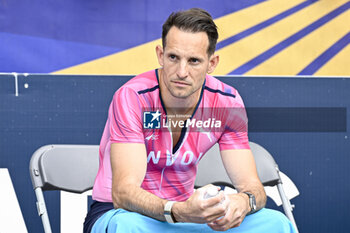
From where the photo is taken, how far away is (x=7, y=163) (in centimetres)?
265

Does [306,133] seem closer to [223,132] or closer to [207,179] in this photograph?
[207,179]

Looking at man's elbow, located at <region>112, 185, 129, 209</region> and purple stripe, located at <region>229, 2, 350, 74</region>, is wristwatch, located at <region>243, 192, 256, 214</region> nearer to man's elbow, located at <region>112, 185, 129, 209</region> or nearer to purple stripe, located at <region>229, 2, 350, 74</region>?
man's elbow, located at <region>112, 185, 129, 209</region>

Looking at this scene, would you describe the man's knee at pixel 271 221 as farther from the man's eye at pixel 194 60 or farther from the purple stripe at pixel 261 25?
the purple stripe at pixel 261 25

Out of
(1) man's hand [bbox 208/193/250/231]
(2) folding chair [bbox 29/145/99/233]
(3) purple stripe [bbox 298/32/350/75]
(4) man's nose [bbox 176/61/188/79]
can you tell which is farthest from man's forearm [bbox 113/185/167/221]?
(3) purple stripe [bbox 298/32/350/75]

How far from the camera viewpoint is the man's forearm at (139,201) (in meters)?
1.57

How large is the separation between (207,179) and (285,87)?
803 millimetres

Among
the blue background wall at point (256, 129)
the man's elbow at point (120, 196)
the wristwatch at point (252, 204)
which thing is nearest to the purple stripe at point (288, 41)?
the blue background wall at point (256, 129)

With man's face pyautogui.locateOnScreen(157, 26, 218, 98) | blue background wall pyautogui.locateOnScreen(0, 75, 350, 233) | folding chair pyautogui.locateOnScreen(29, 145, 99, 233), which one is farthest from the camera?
blue background wall pyautogui.locateOnScreen(0, 75, 350, 233)

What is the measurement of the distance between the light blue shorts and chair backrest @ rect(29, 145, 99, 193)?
Answer: 510 mm

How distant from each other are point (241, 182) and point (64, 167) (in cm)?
78

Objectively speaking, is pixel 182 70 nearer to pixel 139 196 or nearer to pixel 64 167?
pixel 139 196

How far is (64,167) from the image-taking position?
7.14 ft

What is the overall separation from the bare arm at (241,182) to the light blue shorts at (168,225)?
0.04 metres

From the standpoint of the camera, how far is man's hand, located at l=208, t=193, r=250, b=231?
5.04 feet
